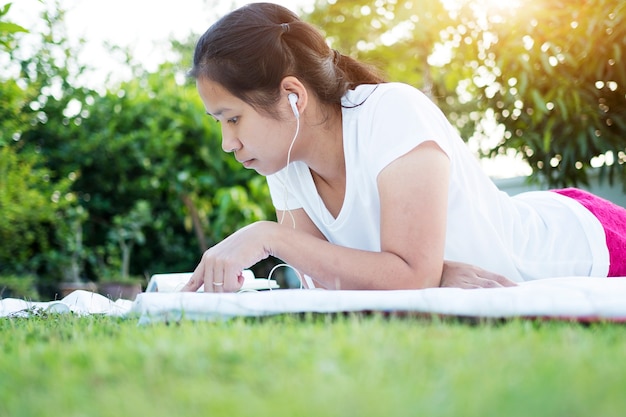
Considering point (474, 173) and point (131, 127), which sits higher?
point (131, 127)

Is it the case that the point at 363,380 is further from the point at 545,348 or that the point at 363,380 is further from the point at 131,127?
the point at 131,127

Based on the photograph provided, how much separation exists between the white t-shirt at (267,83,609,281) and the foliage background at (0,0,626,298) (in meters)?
1.71

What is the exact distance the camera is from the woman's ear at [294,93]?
219cm

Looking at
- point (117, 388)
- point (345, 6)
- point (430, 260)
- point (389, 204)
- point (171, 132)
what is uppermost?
point (345, 6)

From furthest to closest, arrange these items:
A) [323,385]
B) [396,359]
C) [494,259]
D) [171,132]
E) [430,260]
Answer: [171,132], [494,259], [430,260], [396,359], [323,385]

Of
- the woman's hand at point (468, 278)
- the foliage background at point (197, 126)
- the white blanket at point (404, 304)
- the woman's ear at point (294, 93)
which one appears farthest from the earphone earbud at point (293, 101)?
the foliage background at point (197, 126)

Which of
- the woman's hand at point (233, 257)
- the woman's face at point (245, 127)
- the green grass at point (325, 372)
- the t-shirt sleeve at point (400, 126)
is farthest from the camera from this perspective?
the woman's face at point (245, 127)

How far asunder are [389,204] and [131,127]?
4.57 m

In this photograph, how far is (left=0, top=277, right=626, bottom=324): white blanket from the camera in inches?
53.4

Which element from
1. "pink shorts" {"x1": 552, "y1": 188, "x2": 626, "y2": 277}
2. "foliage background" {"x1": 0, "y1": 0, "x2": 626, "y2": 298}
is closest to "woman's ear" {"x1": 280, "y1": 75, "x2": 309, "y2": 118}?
"pink shorts" {"x1": 552, "y1": 188, "x2": 626, "y2": 277}

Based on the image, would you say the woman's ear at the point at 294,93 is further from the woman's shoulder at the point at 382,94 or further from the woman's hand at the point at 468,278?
the woman's hand at the point at 468,278

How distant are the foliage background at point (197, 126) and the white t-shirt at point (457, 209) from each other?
1713mm

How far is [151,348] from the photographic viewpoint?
100 cm

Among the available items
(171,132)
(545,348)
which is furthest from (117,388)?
(171,132)
